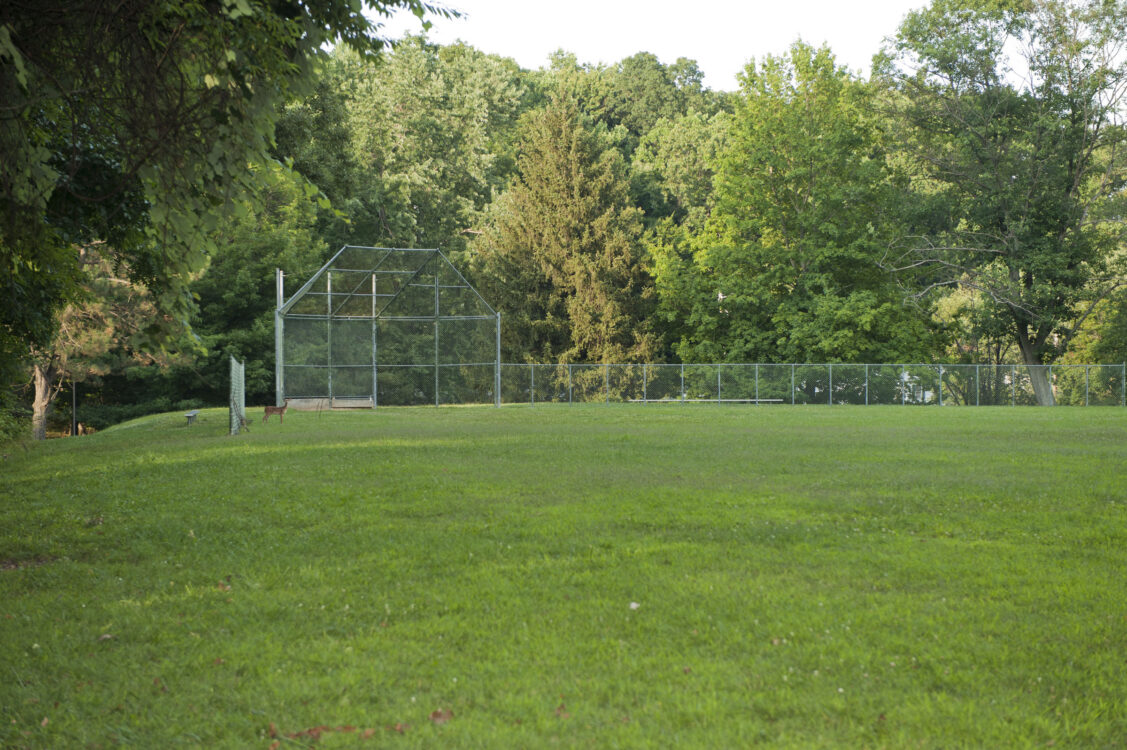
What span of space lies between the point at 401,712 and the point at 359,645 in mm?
1021

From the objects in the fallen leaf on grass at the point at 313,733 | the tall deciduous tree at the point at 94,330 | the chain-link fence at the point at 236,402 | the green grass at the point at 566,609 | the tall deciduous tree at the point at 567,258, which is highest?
the tall deciduous tree at the point at 567,258

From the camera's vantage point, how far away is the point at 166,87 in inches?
207

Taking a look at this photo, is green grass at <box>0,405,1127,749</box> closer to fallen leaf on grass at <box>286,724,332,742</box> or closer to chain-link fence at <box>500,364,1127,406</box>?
fallen leaf on grass at <box>286,724,332,742</box>

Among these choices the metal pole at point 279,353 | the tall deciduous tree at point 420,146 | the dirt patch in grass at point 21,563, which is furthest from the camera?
the tall deciduous tree at point 420,146

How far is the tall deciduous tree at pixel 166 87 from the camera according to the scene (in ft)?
15.9

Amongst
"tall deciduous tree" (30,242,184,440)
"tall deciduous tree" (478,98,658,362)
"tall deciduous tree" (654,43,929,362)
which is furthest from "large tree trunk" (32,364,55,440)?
"tall deciduous tree" (654,43,929,362)

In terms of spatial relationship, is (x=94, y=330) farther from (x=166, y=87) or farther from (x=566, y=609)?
(x=566, y=609)

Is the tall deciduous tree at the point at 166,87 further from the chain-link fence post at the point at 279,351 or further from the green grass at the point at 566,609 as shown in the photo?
the chain-link fence post at the point at 279,351

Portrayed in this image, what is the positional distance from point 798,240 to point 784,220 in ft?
4.08

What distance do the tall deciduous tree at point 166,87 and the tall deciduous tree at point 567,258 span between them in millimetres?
40242

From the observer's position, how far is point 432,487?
11.7m

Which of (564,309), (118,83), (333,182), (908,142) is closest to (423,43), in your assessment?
(564,309)

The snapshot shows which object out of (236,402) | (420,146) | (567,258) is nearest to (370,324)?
(236,402)

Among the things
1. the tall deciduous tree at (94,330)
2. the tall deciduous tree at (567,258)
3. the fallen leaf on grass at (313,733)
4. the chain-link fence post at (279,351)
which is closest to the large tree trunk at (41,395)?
the tall deciduous tree at (94,330)
